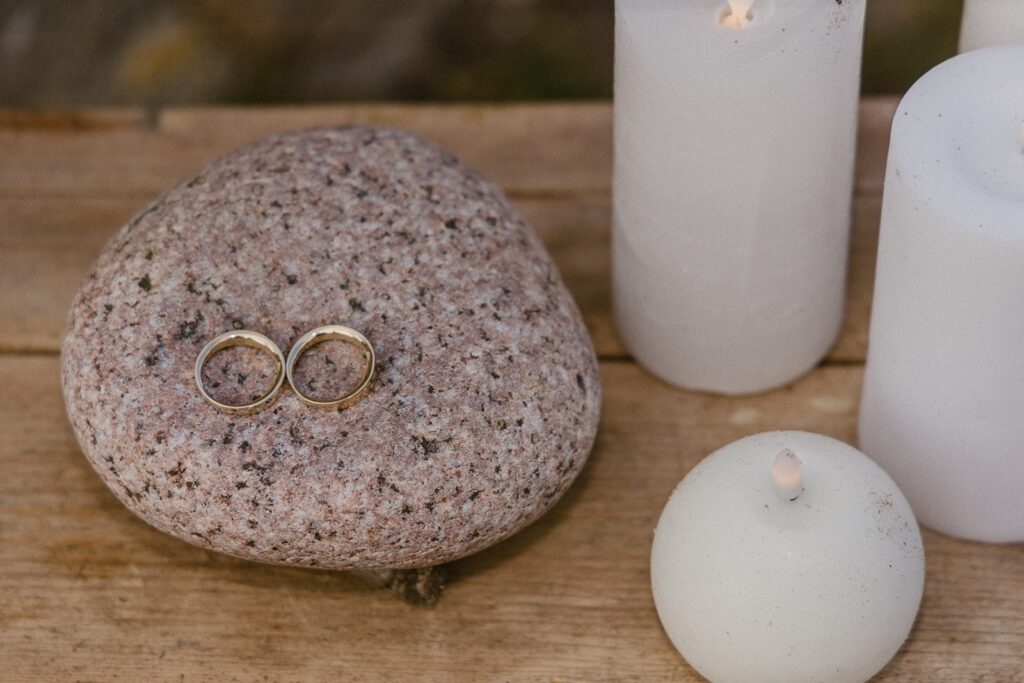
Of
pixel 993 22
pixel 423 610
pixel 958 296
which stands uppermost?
pixel 993 22

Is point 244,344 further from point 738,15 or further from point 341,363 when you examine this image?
point 738,15

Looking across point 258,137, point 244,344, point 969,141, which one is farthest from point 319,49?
point 969,141

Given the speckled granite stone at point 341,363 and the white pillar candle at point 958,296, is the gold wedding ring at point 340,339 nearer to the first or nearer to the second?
the speckled granite stone at point 341,363

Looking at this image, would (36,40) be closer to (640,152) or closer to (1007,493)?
(640,152)

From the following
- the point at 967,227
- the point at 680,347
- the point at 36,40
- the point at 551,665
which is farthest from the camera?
the point at 36,40

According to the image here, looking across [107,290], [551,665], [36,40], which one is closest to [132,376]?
[107,290]

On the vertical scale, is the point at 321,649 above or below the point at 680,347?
below

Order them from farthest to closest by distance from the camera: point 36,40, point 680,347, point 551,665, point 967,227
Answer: point 36,40 → point 680,347 → point 551,665 → point 967,227
